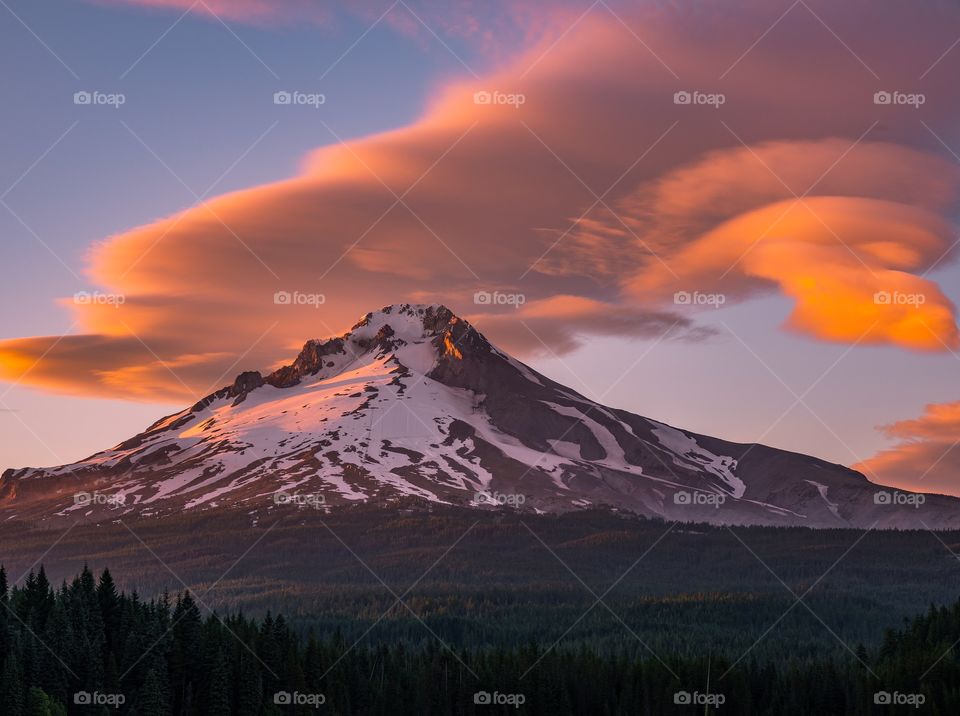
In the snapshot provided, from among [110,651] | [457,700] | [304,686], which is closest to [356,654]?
[457,700]

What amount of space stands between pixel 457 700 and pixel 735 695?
39.1 meters

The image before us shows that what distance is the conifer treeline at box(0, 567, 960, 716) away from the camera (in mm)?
139625

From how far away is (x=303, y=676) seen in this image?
158 meters

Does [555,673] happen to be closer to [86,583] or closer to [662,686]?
[662,686]

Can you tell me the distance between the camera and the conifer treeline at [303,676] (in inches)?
5497

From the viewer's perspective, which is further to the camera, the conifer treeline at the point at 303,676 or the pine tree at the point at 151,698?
the conifer treeline at the point at 303,676

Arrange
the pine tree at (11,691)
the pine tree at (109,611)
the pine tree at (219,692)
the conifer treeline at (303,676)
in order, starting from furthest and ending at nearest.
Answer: the pine tree at (109,611)
the pine tree at (219,692)
the conifer treeline at (303,676)
the pine tree at (11,691)

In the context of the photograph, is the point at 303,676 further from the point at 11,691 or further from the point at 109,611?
the point at 11,691

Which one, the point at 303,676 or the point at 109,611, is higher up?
the point at 109,611

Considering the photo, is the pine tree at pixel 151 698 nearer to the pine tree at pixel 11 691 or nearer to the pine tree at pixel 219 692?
the pine tree at pixel 219 692

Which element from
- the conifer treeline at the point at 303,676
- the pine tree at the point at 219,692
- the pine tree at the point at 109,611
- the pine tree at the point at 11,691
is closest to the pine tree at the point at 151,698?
the conifer treeline at the point at 303,676

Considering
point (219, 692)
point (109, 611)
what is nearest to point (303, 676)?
point (219, 692)

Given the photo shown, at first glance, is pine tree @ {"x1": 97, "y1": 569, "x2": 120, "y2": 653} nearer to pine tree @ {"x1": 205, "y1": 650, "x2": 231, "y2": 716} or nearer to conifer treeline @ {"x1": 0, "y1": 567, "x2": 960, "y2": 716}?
conifer treeline @ {"x1": 0, "y1": 567, "x2": 960, "y2": 716}

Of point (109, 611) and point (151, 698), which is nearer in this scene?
point (151, 698)
